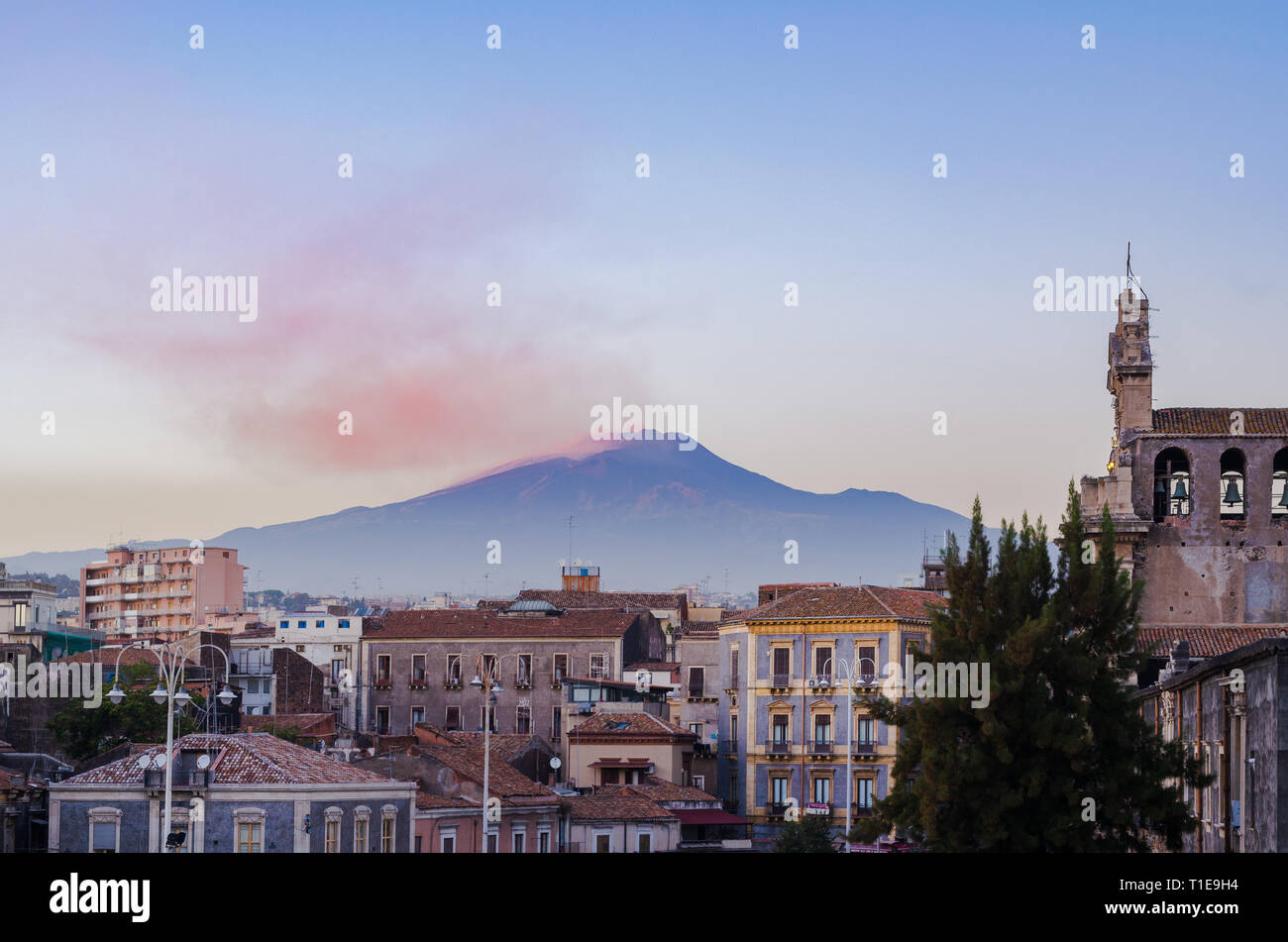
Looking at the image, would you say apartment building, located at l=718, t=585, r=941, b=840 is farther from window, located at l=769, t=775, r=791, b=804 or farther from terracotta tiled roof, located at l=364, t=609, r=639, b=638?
terracotta tiled roof, located at l=364, t=609, r=639, b=638

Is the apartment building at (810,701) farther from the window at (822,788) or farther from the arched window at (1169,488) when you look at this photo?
the arched window at (1169,488)

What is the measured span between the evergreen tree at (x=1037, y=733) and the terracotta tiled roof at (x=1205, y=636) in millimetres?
20838

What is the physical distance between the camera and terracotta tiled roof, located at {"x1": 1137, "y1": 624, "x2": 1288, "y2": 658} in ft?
226

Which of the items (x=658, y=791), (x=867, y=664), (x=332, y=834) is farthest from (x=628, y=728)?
(x=332, y=834)

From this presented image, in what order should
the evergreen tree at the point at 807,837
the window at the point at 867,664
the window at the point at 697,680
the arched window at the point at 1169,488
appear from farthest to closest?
1. the window at the point at 697,680
2. the window at the point at 867,664
3. the arched window at the point at 1169,488
4. the evergreen tree at the point at 807,837

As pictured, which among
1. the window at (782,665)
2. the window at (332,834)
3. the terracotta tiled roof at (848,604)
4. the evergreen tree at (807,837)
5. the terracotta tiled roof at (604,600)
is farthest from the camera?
the terracotta tiled roof at (604,600)

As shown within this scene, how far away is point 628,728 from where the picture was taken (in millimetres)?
92375

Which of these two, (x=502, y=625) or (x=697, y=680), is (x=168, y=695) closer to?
(x=697, y=680)

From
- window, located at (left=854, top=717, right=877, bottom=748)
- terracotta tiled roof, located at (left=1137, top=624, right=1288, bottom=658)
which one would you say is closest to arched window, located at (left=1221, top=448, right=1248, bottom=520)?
terracotta tiled roof, located at (left=1137, top=624, right=1288, bottom=658)

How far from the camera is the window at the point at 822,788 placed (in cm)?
9194

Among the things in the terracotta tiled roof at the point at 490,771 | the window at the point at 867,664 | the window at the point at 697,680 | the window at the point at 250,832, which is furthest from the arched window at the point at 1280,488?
the window at the point at 250,832
